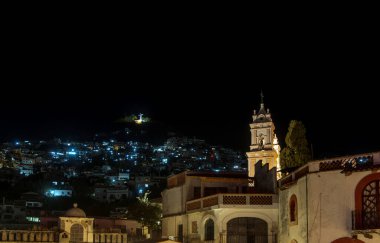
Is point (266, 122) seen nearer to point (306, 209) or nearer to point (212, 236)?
point (212, 236)

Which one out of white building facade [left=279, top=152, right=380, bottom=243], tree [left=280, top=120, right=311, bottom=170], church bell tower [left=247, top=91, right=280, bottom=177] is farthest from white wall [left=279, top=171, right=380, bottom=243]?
church bell tower [left=247, top=91, right=280, bottom=177]

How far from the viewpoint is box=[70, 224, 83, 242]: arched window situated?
170 feet

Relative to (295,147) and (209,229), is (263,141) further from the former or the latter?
(209,229)

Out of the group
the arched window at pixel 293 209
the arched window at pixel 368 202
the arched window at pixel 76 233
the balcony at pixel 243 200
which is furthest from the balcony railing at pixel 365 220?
the arched window at pixel 76 233

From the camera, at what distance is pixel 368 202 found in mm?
28812

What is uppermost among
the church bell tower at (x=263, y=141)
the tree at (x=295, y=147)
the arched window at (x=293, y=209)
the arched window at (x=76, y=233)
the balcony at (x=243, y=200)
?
the church bell tower at (x=263, y=141)

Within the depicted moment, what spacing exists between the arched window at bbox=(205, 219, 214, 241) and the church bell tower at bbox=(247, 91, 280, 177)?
36299 millimetres

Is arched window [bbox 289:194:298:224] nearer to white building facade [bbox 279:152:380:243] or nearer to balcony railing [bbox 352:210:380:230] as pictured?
white building facade [bbox 279:152:380:243]

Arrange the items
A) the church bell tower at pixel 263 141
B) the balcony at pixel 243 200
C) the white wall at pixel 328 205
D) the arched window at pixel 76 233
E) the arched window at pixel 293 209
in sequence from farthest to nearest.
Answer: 1. the church bell tower at pixel 263 141
2. the arched window at pixel 76 233
3. the balcony at pixel 243 200
4. the arched window at pixel 293 209
5. the white wall at pixel 328 205

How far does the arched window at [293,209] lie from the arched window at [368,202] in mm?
5015

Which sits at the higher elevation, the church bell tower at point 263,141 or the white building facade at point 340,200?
the church bell tower at point 263,141

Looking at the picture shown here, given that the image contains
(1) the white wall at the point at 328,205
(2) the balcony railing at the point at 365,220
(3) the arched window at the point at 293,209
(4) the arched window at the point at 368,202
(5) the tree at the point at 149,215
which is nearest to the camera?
(2) the balcony railing at the point at 365,220

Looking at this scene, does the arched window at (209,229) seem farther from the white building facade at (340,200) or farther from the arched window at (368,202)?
the arched window at (368,202)

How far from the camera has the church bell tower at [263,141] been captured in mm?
77562
